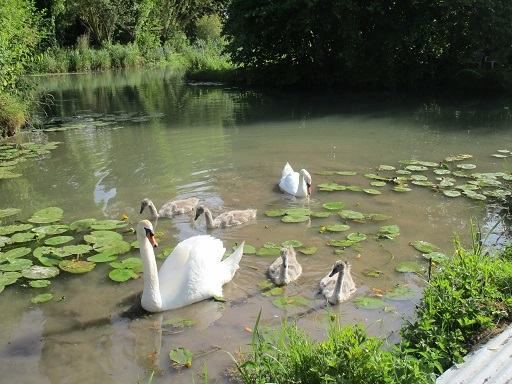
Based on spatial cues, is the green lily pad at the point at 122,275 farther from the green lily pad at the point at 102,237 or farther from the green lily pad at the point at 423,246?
the green lily pad at the point at 423,246

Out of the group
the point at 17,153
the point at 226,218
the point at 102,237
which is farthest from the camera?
the point at 17,153

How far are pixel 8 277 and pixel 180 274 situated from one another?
1949 millimetres

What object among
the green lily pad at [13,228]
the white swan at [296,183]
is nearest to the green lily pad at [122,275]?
the green lily pad at [13,228]

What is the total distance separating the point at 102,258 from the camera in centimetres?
613

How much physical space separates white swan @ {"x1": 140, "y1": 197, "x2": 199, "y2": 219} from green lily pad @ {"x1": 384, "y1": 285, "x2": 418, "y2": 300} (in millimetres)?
3472

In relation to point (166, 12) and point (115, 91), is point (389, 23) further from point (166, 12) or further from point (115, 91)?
point (166, 12)

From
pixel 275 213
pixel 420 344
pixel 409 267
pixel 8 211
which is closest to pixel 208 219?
pixel 275 213

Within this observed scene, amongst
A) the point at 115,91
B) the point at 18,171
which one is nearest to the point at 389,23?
the point at 115,91

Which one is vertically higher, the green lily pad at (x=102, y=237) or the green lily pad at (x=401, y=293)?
the green lily pad at (x=102, y=237)

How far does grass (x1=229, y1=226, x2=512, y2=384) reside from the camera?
3.14 m

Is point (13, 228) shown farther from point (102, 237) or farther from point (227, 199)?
point (227, 199)

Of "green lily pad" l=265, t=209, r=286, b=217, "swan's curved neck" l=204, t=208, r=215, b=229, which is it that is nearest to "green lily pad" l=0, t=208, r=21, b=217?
"swan's curved neck" l=204, t=208, r=215, b=229

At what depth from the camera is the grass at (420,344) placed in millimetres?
3137

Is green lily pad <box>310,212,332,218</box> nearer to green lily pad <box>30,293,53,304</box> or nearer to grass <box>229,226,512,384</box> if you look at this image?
grass <box>229,226,512,384</box>
